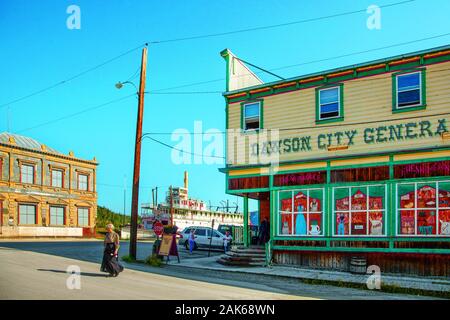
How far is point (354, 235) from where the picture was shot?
1867 cm

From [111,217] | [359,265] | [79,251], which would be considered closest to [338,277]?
[359,265]

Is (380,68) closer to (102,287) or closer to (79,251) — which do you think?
(102,287)

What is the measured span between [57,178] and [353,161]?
38586 mm

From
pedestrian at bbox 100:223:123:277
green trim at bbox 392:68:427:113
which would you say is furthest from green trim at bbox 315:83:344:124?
pedestrian at bbox 100:223:123:277

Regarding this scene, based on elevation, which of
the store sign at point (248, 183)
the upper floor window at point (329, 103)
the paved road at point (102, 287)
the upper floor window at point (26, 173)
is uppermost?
the upper floor window at point (329, 103)

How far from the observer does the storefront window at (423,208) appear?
55.3 ft

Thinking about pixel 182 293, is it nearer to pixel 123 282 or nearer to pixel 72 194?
pixel 123 282

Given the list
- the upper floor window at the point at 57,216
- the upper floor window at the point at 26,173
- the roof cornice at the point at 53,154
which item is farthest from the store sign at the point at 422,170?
the upper floor window at the point at 57,216

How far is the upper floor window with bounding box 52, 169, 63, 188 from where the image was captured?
162 feet

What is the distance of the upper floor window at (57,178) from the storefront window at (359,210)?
37612mm

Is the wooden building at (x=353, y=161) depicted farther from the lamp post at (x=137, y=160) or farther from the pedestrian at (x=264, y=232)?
the lamp post at (x=137, y=160)

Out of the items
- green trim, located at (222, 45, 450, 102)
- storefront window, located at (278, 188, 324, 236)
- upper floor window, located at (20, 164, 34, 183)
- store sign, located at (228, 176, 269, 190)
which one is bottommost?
storefront window, located at (278, 188, 324, 236)

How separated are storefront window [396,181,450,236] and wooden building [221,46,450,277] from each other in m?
0.04

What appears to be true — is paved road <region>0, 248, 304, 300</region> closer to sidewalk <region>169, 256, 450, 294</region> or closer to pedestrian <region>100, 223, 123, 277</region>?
pedestrian <region>100, 223, 123, 277</region>
